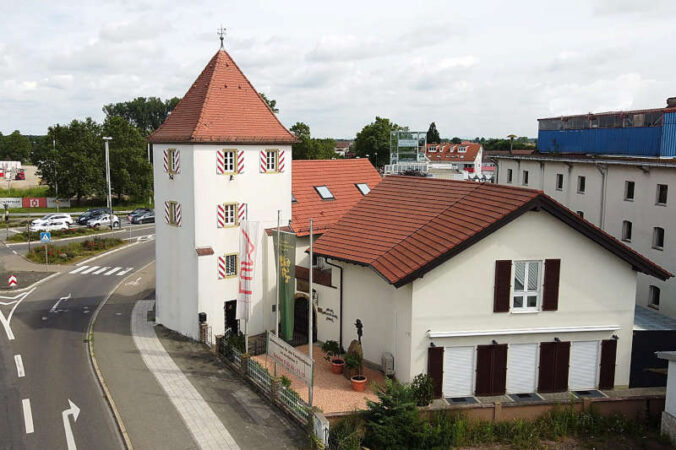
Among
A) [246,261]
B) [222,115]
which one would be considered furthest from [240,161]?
[246,261]

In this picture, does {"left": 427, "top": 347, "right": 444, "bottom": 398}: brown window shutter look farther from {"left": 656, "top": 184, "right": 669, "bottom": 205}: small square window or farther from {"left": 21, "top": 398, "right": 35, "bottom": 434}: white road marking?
{"left": 656, "top": 184, "right": 669, "bottom": 205}: small square window

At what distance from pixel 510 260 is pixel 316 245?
8567 millimetres

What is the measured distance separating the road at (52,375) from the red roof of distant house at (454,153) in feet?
294

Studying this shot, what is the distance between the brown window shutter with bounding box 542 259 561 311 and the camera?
2025 centimetres

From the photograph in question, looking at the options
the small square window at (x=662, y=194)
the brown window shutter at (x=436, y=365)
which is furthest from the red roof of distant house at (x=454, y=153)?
the brown window shutter at (x=436, y=365)

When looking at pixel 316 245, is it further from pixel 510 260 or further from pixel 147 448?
pixel 147 448

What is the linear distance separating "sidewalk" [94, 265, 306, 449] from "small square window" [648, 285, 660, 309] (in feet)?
68.5

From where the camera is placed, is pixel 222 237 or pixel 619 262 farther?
pixel 222 237

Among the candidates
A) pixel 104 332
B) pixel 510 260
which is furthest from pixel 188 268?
pixel 510 260

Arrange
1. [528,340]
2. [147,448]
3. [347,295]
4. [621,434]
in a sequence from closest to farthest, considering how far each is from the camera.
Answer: [147,448] → [621,434] → [528,340] → [347,295]

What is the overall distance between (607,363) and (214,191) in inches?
703

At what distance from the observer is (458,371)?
2000cm

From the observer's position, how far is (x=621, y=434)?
18969mm

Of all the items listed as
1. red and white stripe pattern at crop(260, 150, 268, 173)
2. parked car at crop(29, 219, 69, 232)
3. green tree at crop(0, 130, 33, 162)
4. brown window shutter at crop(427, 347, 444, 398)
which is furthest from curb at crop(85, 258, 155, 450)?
green tree at crop(0, 130, 33, 162)
